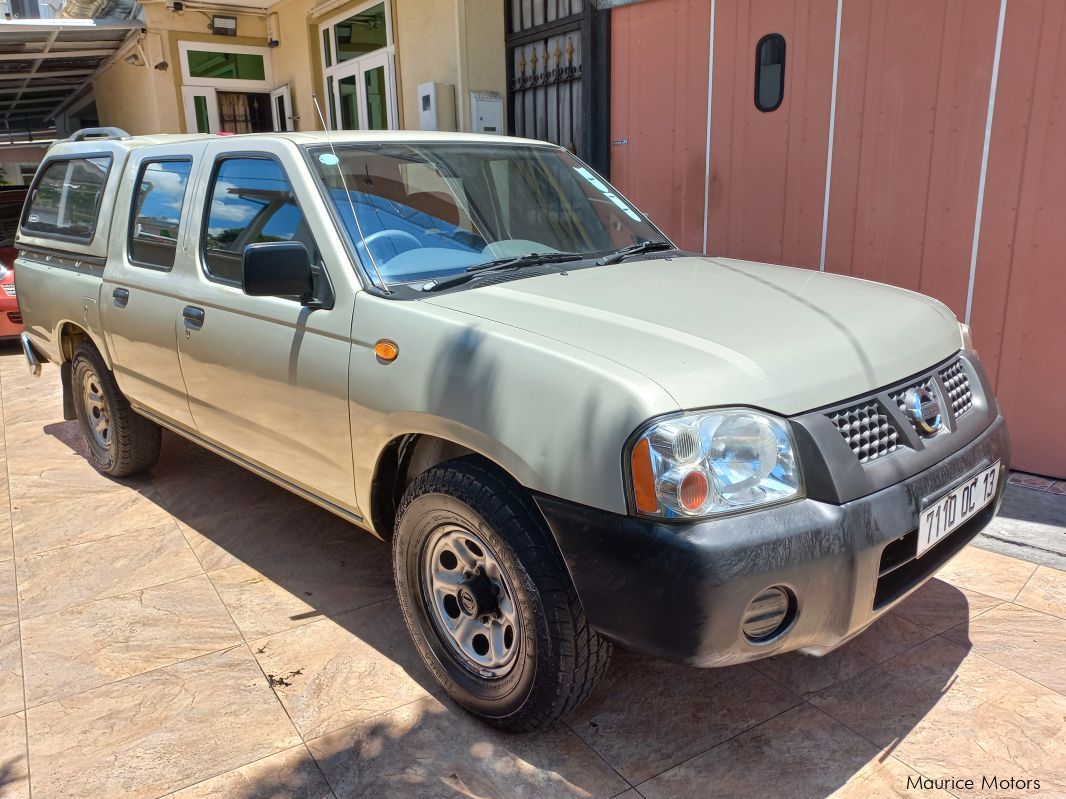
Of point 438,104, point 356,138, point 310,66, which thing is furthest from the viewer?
point 310,66

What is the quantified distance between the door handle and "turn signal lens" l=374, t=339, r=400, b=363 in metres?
A: 1.22

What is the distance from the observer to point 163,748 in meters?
2.60

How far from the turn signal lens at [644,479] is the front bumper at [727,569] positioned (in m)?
0.04

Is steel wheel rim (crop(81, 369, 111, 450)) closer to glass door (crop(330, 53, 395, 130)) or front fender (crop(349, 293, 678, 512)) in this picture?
front fender (crop(349, 293, 678, 512))

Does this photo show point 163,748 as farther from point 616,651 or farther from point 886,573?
point 886,573

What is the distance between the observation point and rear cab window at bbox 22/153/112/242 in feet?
14.7

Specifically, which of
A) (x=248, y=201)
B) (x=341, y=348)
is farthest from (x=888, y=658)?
(x=248, y=201)

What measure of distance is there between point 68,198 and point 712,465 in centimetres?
431

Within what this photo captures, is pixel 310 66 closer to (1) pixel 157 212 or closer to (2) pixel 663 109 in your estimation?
(2) pixel 663 109

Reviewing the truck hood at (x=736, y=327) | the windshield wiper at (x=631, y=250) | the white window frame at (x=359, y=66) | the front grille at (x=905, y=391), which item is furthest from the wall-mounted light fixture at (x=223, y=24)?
the front grille at (x=905, y=391)

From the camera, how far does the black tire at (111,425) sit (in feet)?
15.2

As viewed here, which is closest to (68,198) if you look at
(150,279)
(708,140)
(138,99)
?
(150,279)

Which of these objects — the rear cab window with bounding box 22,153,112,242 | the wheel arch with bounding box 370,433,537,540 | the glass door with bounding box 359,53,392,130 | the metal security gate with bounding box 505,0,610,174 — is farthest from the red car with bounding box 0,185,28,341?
the wheel arch with bounding box 370,433,537,540

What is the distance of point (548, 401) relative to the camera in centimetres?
218
